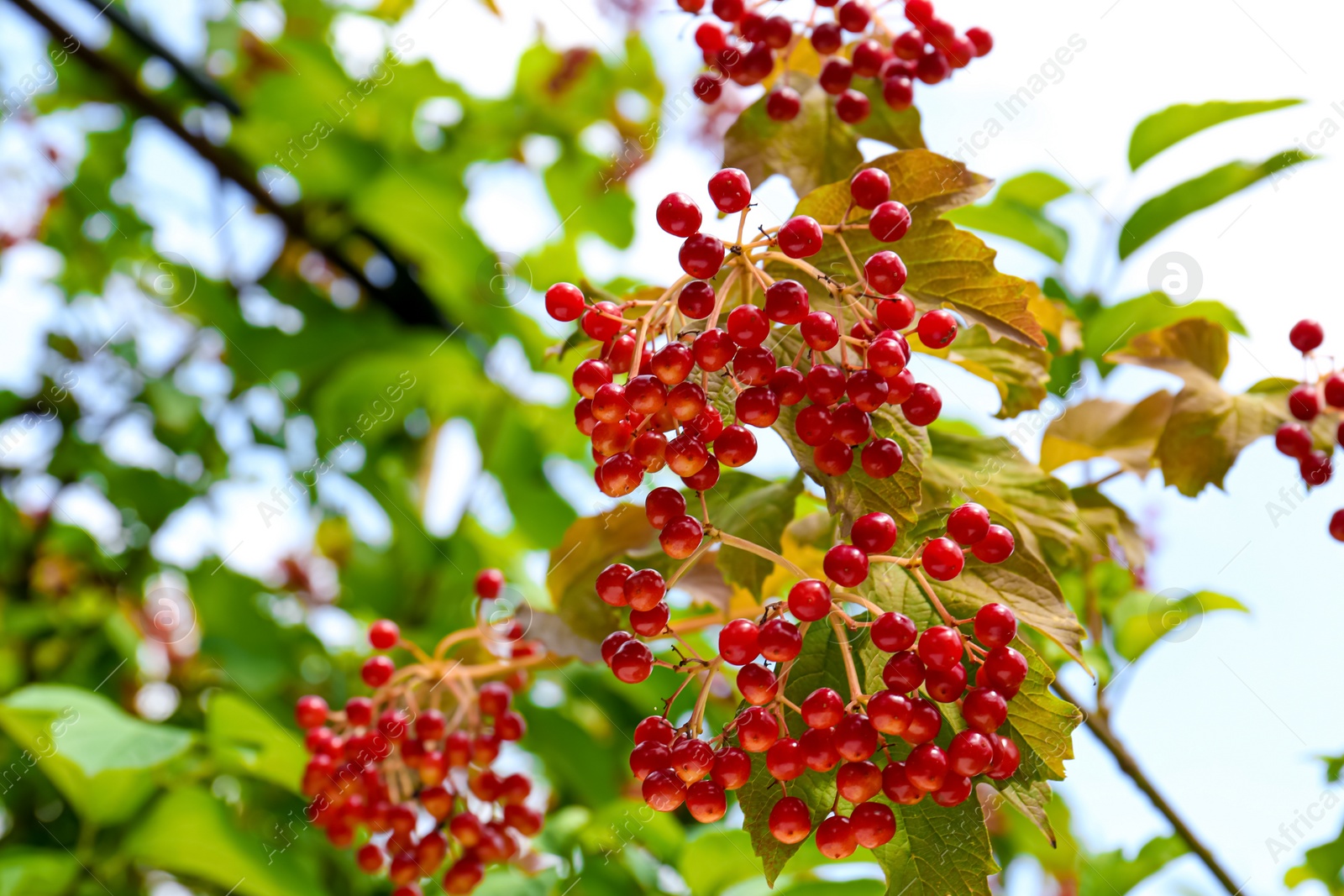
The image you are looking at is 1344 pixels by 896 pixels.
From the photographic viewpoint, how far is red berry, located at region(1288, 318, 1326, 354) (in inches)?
32.6

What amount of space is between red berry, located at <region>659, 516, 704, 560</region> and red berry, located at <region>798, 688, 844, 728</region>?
0.37 ft

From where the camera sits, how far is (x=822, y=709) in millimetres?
556

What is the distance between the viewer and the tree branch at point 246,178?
1.87 m

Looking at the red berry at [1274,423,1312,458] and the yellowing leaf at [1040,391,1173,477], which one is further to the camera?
the yellowing leaf at [1040,391,1173,477]

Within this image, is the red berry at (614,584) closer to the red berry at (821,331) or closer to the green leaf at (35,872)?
the red berry at (821,331)

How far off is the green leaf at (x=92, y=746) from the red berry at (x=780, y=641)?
77 cm

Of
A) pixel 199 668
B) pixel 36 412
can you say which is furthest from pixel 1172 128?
pixel 36 412

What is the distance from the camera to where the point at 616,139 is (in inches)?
85.8

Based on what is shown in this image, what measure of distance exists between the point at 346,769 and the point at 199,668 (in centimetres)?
108

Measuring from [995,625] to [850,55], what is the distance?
1.80ft

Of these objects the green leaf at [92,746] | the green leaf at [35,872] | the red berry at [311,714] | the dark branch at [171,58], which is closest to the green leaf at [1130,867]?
the red berry at [311,714]

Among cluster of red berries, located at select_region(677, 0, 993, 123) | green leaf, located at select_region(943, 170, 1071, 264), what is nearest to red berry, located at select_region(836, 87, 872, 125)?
cluster of red berries, located at select_region(677, 0, 993, 123)

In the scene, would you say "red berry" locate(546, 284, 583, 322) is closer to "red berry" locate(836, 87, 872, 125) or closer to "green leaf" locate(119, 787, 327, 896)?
"red berry" locate(836, 87, 872, 125)

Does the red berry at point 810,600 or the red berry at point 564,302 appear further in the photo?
the red berry at point 564,302
